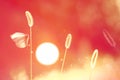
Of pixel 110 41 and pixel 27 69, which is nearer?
pixel 27 69

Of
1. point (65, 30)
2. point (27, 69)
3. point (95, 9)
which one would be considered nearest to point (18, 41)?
point (27, 69)

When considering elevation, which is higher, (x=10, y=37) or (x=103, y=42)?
(x=10, y=37)

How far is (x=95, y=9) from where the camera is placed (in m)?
1.43

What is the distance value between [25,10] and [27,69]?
299 millimetres

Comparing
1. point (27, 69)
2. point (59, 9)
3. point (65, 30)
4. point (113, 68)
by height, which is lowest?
point (113, 68)

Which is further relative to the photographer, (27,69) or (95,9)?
(95,9)

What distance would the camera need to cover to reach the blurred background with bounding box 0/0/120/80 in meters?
1.33

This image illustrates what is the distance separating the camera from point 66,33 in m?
1.39

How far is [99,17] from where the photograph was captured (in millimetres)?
1427

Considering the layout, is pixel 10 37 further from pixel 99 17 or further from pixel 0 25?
pixel 99 17

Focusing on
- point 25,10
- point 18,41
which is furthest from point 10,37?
point 25,10

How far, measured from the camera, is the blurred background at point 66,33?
→ 1.33 metres

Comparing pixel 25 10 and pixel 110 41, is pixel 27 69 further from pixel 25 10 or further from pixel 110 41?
pixel 110 41

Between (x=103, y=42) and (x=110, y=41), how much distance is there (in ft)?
0.13
